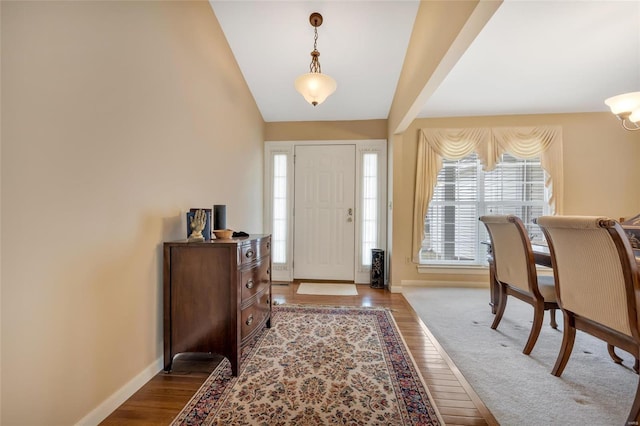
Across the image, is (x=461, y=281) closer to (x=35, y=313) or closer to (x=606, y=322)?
(x=606, y=322)

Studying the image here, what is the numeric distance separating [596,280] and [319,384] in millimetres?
1681

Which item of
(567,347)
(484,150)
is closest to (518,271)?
(567,347)

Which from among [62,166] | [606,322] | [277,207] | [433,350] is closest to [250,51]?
[277,207]

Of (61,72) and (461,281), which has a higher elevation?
(61,72)

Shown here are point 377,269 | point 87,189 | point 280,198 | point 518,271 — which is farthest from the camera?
point 280,198

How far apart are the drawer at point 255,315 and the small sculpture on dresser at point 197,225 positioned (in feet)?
1.94

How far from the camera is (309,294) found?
3379 mm

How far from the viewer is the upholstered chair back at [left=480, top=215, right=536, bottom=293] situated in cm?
205

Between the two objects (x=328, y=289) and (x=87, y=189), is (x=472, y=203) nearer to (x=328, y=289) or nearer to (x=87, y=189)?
(x=328, y=289)

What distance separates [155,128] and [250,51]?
5.61 ft

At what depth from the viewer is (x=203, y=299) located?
1.68 meters

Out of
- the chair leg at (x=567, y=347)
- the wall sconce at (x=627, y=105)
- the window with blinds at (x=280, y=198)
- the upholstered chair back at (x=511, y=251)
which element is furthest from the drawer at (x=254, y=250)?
the wall sconce at (x=627, y=105)

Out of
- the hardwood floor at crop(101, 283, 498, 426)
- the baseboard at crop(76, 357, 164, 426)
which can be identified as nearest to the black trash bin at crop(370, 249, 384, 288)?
the hardwood floor at crop(101, 283, 498, 426)

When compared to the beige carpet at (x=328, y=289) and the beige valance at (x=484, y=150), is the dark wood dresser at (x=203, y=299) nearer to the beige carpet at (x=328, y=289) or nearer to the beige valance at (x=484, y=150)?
the beige carpet at (x=328, y=289)
